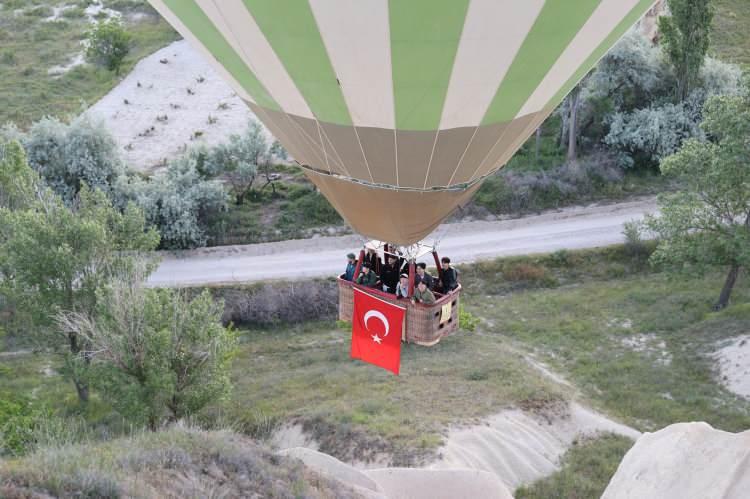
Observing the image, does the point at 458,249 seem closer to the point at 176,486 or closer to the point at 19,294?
the point at 19,294

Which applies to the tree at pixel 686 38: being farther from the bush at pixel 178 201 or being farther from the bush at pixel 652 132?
the bush at pixel 178 201

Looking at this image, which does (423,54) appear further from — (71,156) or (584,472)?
(71,156)

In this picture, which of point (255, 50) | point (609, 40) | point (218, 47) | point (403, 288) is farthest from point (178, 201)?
point (609, 40)

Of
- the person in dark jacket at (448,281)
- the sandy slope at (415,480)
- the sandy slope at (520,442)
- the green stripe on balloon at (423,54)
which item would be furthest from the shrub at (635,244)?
the green stripe on balloon at (423,54)

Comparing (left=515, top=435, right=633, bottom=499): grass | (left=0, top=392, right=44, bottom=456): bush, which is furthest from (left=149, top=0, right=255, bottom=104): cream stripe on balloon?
(left=515, top=435, right=633, bottom=499): grass

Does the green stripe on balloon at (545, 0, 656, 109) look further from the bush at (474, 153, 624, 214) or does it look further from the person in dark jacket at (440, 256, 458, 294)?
the bush at (474, 153, 624, 214)
